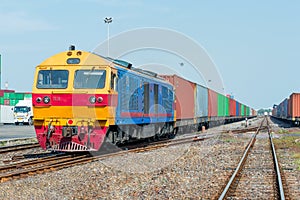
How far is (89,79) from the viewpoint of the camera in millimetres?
15312

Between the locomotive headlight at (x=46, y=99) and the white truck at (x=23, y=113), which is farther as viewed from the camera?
the white truck at (x=23, y=113)

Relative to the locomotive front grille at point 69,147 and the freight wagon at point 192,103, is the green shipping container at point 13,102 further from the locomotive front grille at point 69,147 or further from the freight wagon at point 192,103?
the locomotive front grille at point 69,147

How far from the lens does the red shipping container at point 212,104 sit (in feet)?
133

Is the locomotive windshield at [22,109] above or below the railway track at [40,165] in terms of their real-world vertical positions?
above

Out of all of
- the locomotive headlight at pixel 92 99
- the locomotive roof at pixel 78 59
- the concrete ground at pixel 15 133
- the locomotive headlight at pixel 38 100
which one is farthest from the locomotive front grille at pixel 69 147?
the concrete ground at pixel 15 133

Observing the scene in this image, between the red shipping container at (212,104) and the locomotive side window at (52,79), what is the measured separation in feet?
84.5

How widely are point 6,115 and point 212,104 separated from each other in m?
33.5

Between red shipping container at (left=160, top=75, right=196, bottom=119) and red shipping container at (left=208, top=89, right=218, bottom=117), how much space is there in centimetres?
739

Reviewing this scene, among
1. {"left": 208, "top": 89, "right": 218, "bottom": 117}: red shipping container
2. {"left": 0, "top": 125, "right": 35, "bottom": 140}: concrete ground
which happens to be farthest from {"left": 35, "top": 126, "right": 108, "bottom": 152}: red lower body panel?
{"left": 208, "top": 89, "right": 218, "bottom": 117}: red shipping container

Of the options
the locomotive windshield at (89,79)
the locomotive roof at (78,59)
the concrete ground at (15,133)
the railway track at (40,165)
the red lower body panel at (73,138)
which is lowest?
the concrete ground at (15,133)

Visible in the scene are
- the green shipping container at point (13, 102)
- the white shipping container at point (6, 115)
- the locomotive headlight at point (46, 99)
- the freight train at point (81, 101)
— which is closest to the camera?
the freight train at point (81, 101)

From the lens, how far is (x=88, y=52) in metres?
15.8

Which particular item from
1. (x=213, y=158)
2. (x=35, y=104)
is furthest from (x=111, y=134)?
(x=213, y=158)

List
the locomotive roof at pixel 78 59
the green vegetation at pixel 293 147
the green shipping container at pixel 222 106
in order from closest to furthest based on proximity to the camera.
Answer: the locomotive roof at pixel 78 59
the green vegetation at pixel 293 147
the green shipping container at pixel 222 106
